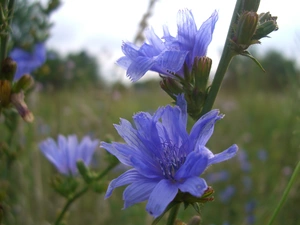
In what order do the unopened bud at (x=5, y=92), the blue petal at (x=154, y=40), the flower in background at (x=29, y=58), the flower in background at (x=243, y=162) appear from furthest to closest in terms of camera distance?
the flower in background at (x=243, y=162) < the flower in background at (x=29, y=58) < the unopened bud at (x=5, y=92) < the blue petal at (x=154, y=40)

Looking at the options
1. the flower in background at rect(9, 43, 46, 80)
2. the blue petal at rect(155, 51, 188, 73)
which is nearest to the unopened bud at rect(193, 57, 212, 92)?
the blue petal at rect(155, 51, 188, 73)

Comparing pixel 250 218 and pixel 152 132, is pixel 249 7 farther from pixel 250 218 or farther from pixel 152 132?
pixel 250 218

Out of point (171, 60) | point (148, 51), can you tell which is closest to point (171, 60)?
point (171, 60)

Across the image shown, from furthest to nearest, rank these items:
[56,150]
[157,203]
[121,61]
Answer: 1. [56,150]
2. [121,61]
3. [157,203]

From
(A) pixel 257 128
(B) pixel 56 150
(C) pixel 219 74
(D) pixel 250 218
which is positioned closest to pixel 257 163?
(A) pixel 257 128

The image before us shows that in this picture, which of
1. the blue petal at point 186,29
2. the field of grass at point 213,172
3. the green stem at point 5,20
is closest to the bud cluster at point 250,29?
the blue petal at point 186,29

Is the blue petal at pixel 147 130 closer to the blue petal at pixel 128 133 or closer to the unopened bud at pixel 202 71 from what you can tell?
the blue petal at pixel 128 133
